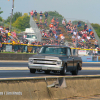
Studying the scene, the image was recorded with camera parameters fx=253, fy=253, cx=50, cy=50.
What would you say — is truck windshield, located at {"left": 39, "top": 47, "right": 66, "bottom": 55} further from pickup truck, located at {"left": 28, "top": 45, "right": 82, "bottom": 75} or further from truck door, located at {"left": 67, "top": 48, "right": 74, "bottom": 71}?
truck door, located at {"left": 67, "top": 48, "right": 74, "bottom": 71}

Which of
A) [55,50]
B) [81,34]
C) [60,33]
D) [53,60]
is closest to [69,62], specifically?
[55,50]

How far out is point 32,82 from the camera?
6.91 metres

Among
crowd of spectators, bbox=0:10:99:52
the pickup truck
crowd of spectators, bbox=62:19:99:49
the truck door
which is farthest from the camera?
crowd of spectators, bbox=62:19:99:49

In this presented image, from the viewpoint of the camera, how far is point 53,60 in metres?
13.1

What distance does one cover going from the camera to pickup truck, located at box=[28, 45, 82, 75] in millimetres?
13047

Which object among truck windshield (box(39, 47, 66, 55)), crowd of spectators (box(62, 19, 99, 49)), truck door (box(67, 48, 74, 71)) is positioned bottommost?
truck door (box(67, 48, 74, 71))

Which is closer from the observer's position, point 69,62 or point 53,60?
point 53,60

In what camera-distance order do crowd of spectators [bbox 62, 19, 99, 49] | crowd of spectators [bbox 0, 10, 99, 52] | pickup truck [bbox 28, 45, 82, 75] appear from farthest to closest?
crowd of spectators [bbox 62, 19, 99, 49]
crowd of spectators [bbox 0, 10, 99, 52]
pickup truck [bbox 28, 45, 82, 75]

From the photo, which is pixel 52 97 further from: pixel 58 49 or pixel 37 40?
pixel 37 40

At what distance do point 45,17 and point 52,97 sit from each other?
42.5 meters

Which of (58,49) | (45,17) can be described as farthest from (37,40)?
(58,49)

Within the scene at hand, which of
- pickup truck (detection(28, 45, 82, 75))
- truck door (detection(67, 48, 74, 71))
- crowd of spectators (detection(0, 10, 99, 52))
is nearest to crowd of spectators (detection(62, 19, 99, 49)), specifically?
crowd of spectators (detection(0, 10, 99, 52))

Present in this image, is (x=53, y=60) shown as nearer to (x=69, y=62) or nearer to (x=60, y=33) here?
(x=69, y=62)

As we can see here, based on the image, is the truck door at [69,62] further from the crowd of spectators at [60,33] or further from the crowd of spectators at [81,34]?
the crowd of spectators at [81,34]
